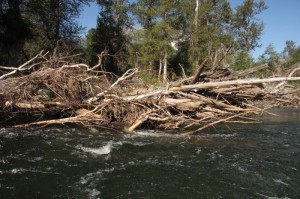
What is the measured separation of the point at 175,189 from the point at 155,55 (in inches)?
1055

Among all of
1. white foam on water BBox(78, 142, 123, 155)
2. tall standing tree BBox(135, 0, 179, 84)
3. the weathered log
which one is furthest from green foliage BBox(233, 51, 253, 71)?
white foam on water BBox(78, 142, 123, 155)

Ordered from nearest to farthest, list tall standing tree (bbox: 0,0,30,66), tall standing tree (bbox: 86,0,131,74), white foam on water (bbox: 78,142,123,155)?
white foam on water (bbox: 78,142,123,155), tall standing tree (bbox: 0,0,30,66), tall standing tree (bbox: 86,0,131,74)

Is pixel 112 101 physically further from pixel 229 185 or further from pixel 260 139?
pixel 229 185

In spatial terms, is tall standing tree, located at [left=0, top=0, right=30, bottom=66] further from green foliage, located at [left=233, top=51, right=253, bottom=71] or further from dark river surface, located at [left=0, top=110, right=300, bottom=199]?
green foliage, located at [left=233, top=51, right=253, bottom=71]

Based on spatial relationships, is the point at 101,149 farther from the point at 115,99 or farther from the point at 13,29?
the point at 13,29

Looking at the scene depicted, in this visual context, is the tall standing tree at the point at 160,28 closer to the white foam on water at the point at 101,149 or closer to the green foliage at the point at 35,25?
the green foliage at the point at 35,25

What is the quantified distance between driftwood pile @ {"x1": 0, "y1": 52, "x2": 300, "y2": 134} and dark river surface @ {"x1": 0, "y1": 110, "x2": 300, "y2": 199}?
118 cm

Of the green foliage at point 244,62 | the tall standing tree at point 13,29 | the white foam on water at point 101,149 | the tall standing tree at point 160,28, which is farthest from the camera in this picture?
the green foliage at point 244,62

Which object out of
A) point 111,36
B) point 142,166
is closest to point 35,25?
point 111,36

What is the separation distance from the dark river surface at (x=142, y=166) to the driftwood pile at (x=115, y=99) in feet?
3.87

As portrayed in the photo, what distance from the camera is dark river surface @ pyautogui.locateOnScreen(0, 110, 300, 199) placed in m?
4.41

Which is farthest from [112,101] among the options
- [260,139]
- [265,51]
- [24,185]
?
[265,51]

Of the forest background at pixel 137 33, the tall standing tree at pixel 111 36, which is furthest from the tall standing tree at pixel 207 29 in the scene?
the tall standing tree at pixel 111 36

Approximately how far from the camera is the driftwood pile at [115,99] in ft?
30.2
